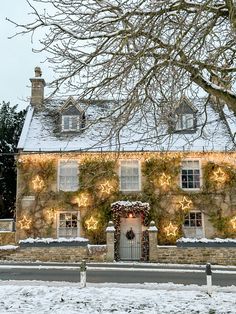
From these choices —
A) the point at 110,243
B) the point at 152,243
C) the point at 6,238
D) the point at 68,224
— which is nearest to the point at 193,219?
the point at 152,243

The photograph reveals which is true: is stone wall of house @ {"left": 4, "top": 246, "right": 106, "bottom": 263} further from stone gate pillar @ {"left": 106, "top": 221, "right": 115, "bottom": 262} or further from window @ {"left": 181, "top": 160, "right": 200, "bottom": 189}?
window @ {"left": 181, "top": 160, "right": 200, "bottom": 189}

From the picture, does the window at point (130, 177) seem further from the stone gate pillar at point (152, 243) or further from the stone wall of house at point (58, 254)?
the stone wall of house at point (58, 254)

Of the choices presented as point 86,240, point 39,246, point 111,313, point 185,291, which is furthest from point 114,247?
point 111,313

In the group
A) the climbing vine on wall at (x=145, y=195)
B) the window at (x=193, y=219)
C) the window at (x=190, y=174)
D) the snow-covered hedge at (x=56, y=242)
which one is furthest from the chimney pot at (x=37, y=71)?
the window at (x=193, y=219)

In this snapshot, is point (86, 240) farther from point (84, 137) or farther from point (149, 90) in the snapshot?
point (149, 90)

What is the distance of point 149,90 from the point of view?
9906 millimetres

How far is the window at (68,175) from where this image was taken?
92.1 ft

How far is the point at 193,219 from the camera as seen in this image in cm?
2736

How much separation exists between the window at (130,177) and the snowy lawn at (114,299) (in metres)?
13.7

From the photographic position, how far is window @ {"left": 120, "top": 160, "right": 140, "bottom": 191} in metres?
27.8

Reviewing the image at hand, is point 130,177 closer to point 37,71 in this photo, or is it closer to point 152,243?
point 152,243

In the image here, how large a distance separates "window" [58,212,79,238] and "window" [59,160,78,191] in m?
1.56

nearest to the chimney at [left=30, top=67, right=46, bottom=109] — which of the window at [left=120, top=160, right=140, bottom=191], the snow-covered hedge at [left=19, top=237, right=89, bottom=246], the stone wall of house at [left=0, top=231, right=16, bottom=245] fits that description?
the window at [left=120, top=160, right=140, bottom=191]

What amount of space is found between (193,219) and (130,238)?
3.88 meters
